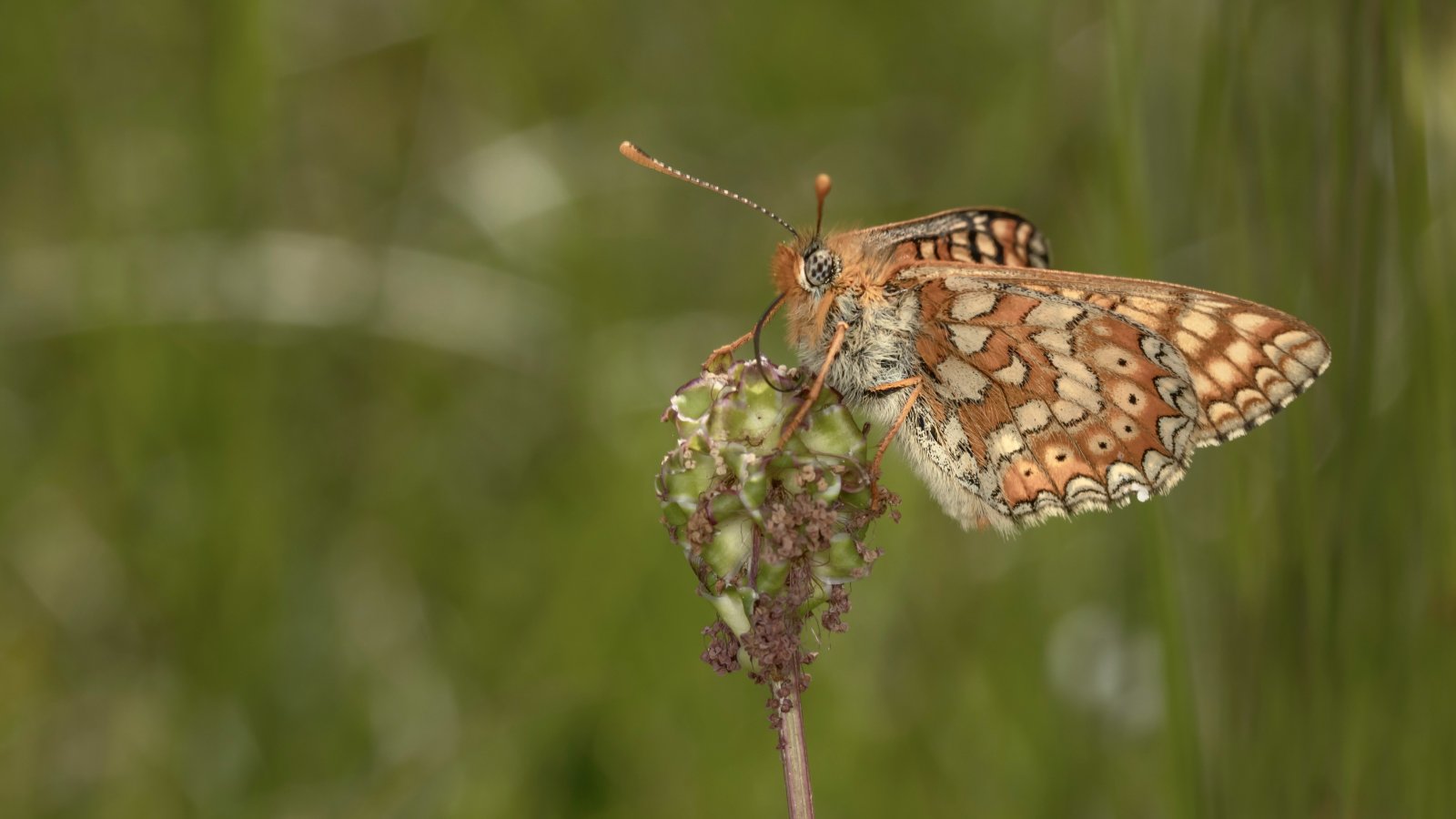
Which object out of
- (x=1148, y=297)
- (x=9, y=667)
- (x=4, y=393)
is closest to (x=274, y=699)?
(x=9, y=667)

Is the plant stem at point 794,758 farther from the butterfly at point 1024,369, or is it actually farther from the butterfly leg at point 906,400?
the butterfly at point 1024,369

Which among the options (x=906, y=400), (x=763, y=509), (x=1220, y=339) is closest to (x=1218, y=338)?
(x=1220, y=339)

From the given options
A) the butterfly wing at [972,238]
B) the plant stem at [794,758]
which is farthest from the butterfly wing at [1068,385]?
the plant stem at [794,758]

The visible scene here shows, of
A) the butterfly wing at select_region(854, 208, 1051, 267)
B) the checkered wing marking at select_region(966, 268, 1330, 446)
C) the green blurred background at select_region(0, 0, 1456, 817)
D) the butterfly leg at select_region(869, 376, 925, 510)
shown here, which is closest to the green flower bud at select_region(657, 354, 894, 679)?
the butterfly leg at select_region(869, 376, 925, 510)

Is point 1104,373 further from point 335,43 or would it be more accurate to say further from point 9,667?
point 335,43

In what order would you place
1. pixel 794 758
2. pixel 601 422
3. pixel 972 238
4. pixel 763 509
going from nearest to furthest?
pixel 794 758 < pixel 763 509 < pixel 972 238 < pixel 601 422

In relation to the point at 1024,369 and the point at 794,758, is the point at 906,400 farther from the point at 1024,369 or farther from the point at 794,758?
the point at 794,758

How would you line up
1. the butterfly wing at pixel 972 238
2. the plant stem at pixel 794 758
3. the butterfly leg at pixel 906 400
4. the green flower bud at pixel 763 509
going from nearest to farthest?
1. the plant stem at pixel 794 758
2. the green flower bud at pixel 763 509
3. the butterfly leg at pixel 906 400
4. the butterfly wing at pixel 972 238
